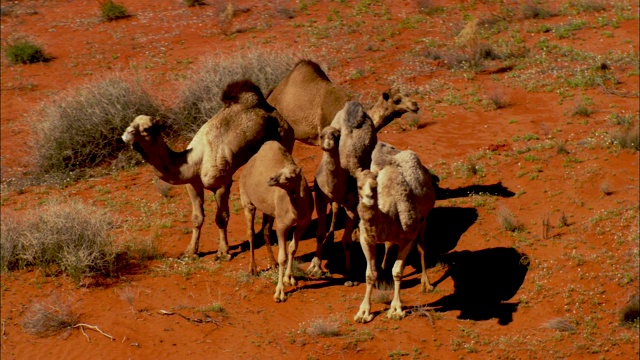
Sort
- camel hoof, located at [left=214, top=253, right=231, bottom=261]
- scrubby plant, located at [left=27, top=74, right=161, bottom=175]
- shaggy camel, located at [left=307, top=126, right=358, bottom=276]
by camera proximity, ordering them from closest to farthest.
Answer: shaggy camel, located at [left=307, top=126, right=358, bottom=276] < camel hoof, located at [left=214, top=253, right=231, bottom=261] < scrubby plant, located at [left=27, top=74, right=161, bottom=175]

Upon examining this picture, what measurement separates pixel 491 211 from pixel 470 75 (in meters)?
7.11

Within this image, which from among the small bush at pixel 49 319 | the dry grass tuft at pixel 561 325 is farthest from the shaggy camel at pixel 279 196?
the dry grass tuft at pixel 561 325

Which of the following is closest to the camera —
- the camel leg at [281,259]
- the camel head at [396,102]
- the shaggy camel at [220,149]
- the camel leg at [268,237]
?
the camel leg at [281,259]

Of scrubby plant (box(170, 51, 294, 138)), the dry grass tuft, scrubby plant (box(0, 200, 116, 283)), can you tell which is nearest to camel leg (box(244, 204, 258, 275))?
scrubby plant (box(0, 200, 116, 283))

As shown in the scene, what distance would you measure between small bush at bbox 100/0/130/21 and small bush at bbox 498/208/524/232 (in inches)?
657

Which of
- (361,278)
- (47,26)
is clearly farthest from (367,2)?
(361,278)

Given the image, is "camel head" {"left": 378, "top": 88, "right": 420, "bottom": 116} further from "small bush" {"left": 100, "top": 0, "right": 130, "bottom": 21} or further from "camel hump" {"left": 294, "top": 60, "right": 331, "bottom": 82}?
"small bush" {"left": 100, "top": 0, "right": 130, "bottom": 21}

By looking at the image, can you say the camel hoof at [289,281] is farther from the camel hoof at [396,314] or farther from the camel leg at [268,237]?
the camel hoof at [396,314]

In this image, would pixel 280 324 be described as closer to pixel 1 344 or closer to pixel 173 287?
pixel 173 287

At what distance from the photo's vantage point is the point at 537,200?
1473 cm

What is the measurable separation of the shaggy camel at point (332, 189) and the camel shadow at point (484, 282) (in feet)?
5.03

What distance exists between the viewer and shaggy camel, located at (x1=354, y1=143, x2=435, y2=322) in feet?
36.8

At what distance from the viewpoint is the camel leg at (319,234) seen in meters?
13.1

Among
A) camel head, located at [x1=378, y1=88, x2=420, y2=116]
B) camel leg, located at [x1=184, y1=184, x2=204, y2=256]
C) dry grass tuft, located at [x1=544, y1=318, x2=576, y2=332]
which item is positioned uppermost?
camel head, located at [x1=378, y1=88, x2=420, y2=116]
